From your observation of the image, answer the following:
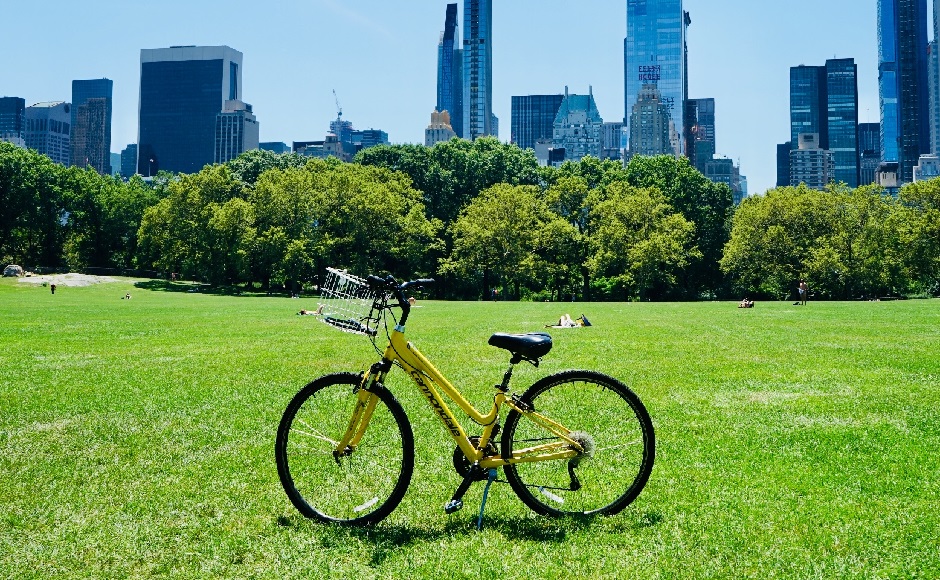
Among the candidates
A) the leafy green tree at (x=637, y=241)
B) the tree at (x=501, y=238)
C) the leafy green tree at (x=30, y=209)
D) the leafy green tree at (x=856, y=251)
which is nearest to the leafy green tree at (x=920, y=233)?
the leafy green tree at (x=856, y=251)

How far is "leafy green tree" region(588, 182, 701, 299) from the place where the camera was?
221 feet

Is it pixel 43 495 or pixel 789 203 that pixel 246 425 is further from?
pixel 789 203

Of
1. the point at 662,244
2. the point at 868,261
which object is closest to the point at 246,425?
the point at 662,244

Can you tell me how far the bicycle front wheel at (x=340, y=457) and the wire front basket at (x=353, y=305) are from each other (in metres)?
0.49

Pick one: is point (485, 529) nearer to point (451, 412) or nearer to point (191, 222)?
point (451, 412)

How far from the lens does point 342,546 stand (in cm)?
492

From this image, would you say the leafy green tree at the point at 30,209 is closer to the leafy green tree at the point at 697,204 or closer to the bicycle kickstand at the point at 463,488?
the leafy green tree at the point at 697,204

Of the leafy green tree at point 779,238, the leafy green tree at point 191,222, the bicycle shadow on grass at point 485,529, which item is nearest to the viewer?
the bicycle shadow on grass at point 485,529

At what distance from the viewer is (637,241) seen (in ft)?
227

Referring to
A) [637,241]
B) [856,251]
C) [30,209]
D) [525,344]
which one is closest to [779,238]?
[856,251]

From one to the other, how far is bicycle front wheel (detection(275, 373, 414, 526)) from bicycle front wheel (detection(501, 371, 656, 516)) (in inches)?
34.6

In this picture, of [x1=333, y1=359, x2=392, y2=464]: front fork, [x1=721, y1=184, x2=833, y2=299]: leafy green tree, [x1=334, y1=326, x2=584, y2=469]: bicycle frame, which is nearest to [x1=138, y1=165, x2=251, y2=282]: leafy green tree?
[x1=721, y1=184, x2=833, y2=299]: leafy green tree

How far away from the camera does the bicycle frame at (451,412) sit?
5.35 meters

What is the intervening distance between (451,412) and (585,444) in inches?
44.1
